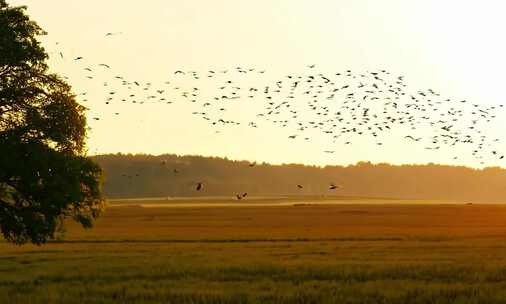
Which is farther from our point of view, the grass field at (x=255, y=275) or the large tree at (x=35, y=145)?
the large tree at (x=35, y=145)

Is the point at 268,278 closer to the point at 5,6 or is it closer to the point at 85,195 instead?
the point at 85,195

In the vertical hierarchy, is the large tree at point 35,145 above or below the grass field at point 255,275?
above

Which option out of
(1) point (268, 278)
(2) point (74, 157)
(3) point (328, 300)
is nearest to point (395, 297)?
(3) point (328, 300)

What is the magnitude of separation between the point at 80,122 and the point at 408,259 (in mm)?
17327

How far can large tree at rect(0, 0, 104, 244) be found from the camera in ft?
137

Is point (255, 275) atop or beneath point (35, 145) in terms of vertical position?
beneath

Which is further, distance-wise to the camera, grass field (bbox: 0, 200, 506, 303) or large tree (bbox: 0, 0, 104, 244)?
large tree (bbox: 0, 0, 104, 244)

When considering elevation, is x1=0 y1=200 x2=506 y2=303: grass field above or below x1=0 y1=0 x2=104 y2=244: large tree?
below

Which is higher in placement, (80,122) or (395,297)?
(80,122)

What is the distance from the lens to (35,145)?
42.2 metres

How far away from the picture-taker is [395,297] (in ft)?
102

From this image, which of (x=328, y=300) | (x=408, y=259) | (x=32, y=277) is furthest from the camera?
(x=408, y=259)

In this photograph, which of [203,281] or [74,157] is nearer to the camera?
[203,281]

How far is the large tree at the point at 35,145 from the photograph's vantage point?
137ft
